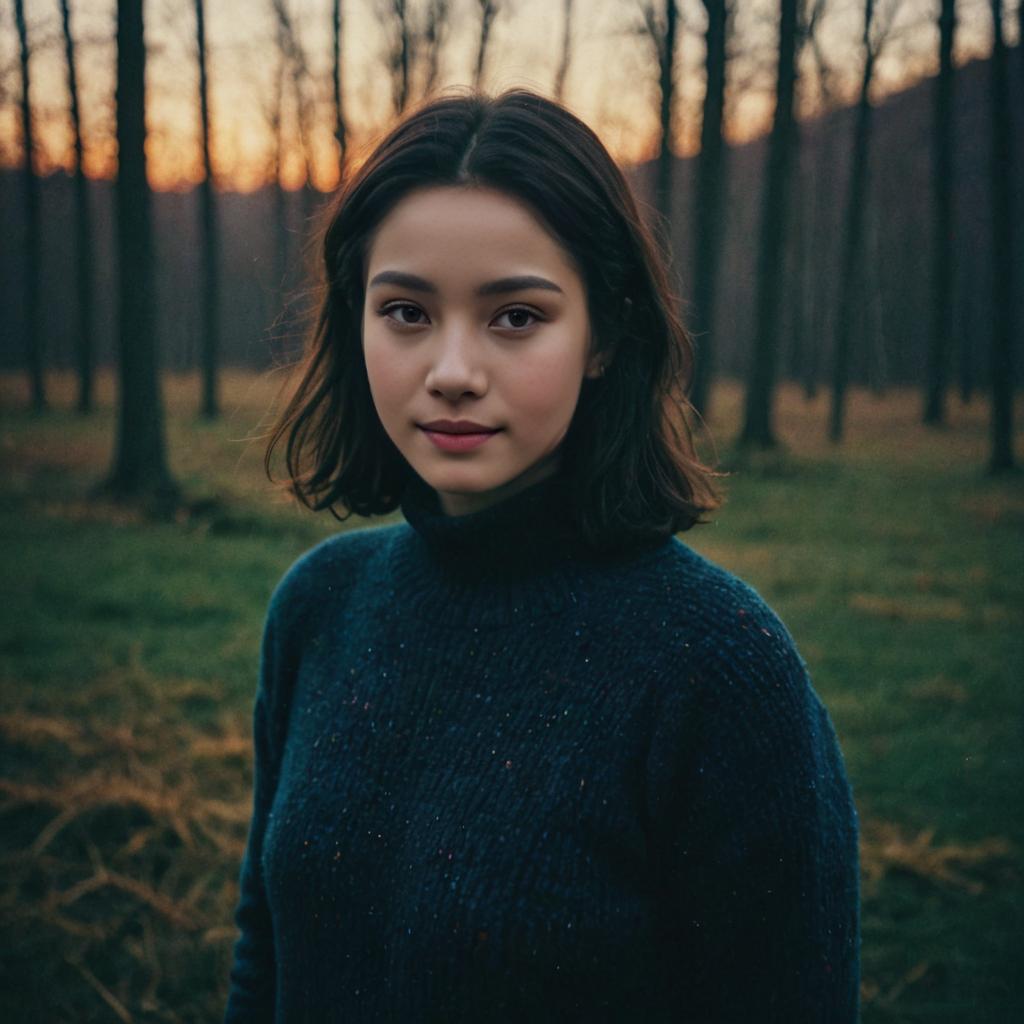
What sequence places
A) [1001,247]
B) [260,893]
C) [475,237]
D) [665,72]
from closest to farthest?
[475,237] < [260,893] < [1001,247] < [665,72]

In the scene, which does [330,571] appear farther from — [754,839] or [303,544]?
[303,544]

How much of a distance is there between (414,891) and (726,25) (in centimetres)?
1488

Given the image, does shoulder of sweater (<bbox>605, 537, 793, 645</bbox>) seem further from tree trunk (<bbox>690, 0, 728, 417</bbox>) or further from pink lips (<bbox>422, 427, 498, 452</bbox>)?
tree trunk (<bbox>690, 0, 728, 417</bbox>)

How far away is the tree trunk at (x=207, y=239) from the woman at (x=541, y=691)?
57.9ft

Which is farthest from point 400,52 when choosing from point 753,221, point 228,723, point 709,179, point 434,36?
point 753,221

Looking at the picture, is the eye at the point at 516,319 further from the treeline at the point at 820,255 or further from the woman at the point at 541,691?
the treeline at the point at 820,255

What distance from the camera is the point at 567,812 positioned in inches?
45.4

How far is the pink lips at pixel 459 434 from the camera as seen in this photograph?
1.25 meters

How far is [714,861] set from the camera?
3.68ft

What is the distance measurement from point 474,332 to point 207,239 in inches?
719

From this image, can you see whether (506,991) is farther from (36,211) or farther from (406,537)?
(36,211)

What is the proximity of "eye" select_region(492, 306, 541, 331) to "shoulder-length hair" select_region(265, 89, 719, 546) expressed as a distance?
0.37 feet

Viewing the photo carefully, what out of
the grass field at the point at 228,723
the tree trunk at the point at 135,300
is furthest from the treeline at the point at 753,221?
the grass field at the point at 228,723

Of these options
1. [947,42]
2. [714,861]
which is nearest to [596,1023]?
[714,861]
